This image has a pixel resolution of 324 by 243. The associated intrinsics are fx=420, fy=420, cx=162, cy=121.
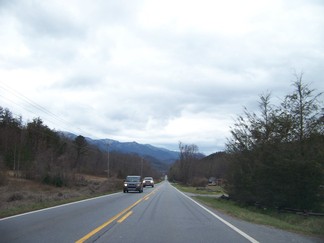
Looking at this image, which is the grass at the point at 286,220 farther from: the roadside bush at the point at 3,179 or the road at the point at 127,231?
the roadside bush at the point at 3,179

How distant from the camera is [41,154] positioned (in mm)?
66938

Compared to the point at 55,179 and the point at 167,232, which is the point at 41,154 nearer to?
the point at 55,179

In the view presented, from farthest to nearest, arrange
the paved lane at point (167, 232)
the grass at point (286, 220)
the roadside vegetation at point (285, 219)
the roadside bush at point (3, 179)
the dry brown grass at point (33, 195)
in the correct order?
the roadside bush at point (3, 179) < the dry brown grass at point (33, 195) < the roadside vegetation at point (285, 219) < the grass at point (286, 220) < the paved lane at point (167, 232)

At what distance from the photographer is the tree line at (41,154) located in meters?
60.8

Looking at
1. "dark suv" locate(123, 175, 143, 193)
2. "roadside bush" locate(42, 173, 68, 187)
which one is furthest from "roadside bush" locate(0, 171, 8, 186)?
"dark suv" locate(123, 175, 143, 193)

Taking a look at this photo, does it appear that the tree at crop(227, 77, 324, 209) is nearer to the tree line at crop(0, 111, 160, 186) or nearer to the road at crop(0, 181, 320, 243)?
the road at crop(0, 181, 320, 243)

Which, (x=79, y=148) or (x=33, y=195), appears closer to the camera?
(x=33, y=195)

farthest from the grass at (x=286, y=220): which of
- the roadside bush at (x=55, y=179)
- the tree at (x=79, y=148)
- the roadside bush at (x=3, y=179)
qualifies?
the tree at (x=79, y=148)

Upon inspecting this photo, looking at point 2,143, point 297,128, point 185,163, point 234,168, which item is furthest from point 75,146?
point 297,128

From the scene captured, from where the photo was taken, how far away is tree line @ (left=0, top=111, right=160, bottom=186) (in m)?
60.8

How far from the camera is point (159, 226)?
1392cm

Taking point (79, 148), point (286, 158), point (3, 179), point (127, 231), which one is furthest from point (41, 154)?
point (127, 231)

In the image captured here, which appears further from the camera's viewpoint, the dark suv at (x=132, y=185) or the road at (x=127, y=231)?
the dark suv at (x=132, y=185)

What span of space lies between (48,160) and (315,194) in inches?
1985
